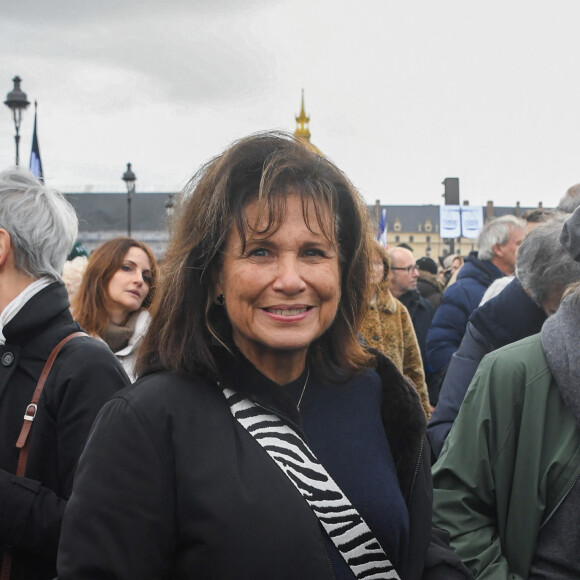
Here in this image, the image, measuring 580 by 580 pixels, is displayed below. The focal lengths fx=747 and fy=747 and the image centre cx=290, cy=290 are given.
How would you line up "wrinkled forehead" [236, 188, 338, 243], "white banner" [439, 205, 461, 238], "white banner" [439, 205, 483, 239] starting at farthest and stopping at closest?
"white banner" [439, 205, 483, 239] → "white banner" [439, 205, 461, 238] → "wrinkled forehead" [236, 188, 338, 243]

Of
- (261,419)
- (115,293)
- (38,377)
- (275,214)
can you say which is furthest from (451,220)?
(261,419)

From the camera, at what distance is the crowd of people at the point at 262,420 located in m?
1.58

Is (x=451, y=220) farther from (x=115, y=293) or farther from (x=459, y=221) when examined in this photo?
(x=115, y=293)

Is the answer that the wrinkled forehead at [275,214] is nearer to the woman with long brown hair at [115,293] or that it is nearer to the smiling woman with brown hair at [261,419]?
the smiling woman with brown hair at [261,419]

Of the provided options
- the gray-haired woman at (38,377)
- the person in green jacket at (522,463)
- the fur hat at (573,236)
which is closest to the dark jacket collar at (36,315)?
the gray-haired woman at (38,377)

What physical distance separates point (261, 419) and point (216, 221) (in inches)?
19.0

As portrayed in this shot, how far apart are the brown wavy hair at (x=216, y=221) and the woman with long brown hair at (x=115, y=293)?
8.23ft

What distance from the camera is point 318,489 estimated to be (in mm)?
1661

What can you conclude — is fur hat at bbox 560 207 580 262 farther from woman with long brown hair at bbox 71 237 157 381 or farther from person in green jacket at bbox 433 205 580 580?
woman with long brown hair at bbox 71 237 157 381

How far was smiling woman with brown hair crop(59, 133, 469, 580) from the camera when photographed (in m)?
1.56

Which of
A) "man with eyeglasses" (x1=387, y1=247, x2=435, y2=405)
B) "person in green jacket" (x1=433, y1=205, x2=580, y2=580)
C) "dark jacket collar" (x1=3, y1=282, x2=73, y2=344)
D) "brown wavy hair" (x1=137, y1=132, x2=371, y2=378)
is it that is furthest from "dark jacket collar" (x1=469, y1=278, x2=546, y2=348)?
"man with eyeglasses" (x1=387, y1=247, x2=435, y2=405)

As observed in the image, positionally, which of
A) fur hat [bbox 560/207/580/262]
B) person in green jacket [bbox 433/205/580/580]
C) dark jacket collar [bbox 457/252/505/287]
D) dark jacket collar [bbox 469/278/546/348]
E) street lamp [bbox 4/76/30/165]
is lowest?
person in green jacket [bbox 433/205/580/580]

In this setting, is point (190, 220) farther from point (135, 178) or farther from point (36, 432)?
point (135, 178)

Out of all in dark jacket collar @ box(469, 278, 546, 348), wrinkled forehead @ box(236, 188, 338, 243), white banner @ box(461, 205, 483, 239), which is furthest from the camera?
white banner @ box(461, 205, 483, 239)
